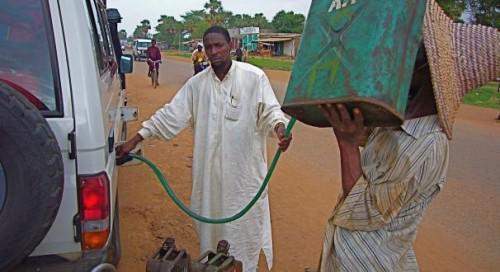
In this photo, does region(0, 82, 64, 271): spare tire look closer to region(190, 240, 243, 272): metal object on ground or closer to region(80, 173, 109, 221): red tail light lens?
region(80, 173, 109, 221): red tail light lens

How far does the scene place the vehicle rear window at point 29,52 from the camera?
7.30 ft

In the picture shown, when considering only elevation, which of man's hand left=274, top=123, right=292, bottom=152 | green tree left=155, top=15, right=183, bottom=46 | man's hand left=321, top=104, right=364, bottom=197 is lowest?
green tree left=155, top=15, right=183, bottom=46

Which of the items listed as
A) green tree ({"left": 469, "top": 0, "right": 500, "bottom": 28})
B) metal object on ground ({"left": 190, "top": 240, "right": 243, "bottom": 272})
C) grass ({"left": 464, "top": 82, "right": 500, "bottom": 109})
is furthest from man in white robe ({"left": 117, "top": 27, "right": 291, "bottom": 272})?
green tree ({"left": 469, "top": 0, "right": 500, "bottom": 28})

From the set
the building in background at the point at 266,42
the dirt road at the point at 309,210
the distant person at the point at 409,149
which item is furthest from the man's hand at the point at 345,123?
the building in background at the point at 266,42

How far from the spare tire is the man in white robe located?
1.10 m

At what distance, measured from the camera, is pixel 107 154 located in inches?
92.4

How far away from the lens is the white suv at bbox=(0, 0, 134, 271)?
1.89 metres

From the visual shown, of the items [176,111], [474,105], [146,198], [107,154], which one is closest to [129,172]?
[146,198]

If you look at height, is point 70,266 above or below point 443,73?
below

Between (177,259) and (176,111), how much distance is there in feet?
4.21

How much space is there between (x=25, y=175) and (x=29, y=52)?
2.18ft

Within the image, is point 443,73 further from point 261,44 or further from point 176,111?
point 261,44

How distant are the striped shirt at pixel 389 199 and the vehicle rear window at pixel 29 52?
4.23 ft

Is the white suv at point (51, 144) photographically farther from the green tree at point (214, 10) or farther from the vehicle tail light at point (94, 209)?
the green tree at point (214, 10)
